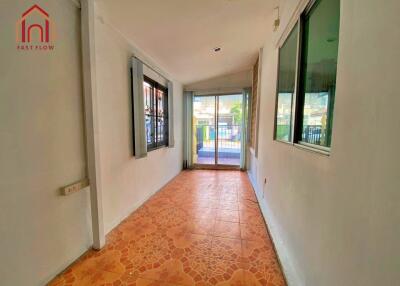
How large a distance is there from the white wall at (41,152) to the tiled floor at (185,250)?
0.97 feet

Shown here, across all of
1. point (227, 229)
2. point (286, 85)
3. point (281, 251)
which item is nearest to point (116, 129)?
point (227, 229)

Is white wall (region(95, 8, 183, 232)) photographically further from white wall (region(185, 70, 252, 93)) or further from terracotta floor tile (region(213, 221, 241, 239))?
white wall (region(185, 70, 252, 93))

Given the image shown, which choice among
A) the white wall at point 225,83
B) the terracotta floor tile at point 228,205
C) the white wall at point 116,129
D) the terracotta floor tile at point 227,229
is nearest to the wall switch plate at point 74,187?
the white wall at point 116,129

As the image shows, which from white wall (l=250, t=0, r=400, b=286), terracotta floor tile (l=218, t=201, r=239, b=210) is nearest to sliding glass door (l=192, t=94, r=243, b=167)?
terracotta floor tile (l=218, t=201, r=239, b=210)

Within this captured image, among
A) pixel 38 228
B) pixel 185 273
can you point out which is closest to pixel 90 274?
pixel 38 228

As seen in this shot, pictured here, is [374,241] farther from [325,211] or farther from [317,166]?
[317,166]

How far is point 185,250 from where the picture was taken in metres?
1.72

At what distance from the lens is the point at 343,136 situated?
0.85 meters

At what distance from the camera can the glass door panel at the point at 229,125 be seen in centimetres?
491

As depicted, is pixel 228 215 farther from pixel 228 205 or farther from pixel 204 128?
pixel 204 128

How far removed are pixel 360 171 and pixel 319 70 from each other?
88 cm

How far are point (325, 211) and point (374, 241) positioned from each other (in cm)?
36

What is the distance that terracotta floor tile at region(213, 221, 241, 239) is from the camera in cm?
197

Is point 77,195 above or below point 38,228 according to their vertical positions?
above
